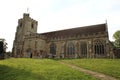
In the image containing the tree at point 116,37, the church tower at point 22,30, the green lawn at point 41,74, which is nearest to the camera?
the green lawn at point 41,74

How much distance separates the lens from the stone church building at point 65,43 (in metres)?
37.6

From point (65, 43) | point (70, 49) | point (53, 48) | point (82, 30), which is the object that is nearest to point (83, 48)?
point (70, 49)

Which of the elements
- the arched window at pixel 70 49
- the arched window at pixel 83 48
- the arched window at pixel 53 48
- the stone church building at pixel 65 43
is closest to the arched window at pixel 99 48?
the stone church building at pixel 65 43

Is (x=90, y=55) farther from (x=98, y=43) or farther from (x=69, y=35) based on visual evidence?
(x=69, y=35)

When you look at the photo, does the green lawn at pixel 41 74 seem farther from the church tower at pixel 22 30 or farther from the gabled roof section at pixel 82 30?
the church tower at pixel 22 30

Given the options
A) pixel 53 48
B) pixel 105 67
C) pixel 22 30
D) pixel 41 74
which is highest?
pixel 22 30

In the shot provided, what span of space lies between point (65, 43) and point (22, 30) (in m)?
16.7

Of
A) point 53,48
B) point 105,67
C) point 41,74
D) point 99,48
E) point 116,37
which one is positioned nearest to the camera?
point 41,74

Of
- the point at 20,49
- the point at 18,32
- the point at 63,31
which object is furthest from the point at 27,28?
the point at 63,31

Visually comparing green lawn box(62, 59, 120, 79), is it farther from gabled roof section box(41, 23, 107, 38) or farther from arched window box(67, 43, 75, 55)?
gabled roof section box(41, 23, 107, 38)

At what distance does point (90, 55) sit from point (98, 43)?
3.80 m

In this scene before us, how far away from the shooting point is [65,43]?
42.9 meters

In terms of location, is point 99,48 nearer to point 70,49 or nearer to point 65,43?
point 70,49

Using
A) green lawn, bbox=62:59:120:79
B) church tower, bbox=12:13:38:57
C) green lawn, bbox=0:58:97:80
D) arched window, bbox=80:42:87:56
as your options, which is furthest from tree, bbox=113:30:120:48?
green lawn, bbox=0:58:97:80
